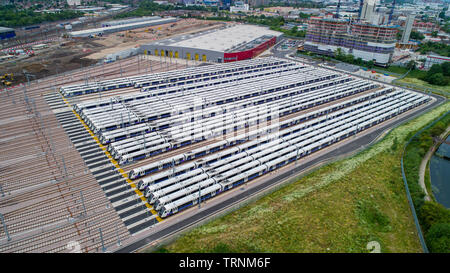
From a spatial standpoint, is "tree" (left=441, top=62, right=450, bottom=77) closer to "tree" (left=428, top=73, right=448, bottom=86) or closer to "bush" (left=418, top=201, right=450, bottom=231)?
"tree" (left=428, top=73, right=448, bottom=86)

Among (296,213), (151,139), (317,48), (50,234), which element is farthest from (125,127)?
(317,48)

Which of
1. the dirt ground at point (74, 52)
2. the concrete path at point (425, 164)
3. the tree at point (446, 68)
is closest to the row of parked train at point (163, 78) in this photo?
the dirt ground at point (74, 52)

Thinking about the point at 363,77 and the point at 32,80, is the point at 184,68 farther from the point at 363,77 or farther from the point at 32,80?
the point at 363,77

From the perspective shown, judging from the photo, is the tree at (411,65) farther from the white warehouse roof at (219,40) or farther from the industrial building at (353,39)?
the white warehouse roof at (219,40)

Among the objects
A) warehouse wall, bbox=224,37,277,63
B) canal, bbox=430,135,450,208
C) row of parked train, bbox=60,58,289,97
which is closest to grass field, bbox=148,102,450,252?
canal, bbox=430,135,450,208

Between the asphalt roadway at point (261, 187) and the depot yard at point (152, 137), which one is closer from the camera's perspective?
the asphalt roadway at point (261, 187)

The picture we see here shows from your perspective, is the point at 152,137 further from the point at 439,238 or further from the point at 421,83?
the point at 421,83

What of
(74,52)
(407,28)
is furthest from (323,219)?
(407,28)
